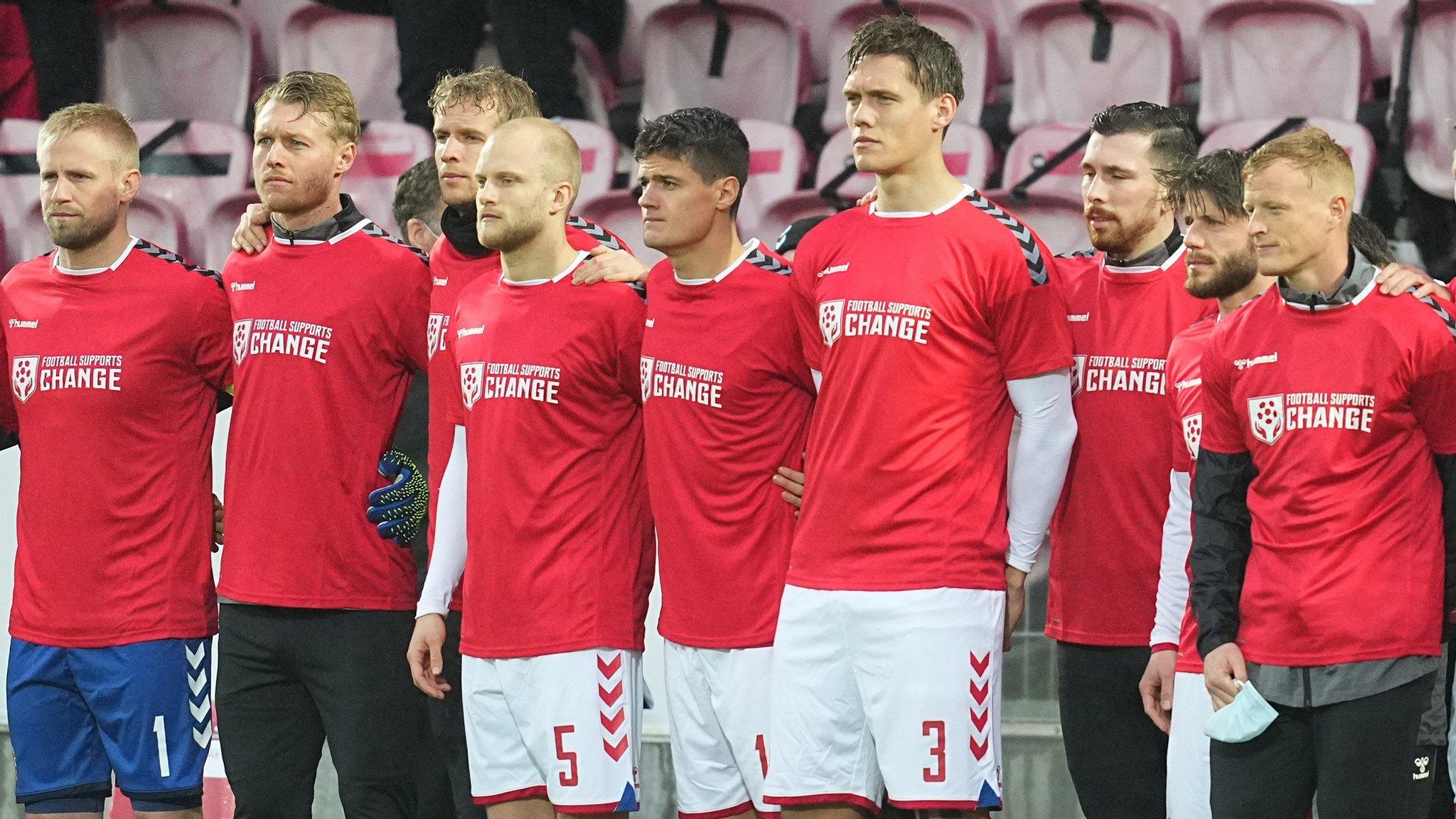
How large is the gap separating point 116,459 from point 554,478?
1.12 m

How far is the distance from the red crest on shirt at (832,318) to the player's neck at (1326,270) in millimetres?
832

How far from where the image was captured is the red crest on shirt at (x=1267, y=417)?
324cm

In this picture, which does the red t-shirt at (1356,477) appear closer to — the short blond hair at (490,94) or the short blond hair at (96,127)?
the short blond hair at (490,94)

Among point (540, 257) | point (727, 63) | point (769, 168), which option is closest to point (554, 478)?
point (540, 257)

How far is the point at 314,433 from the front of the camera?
4.04 metres

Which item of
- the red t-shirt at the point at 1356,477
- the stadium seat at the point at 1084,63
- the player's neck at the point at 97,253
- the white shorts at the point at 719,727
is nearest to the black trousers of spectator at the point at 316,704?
the white shorts at the point at 719,727

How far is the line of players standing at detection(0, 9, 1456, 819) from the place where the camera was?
326 centimetres

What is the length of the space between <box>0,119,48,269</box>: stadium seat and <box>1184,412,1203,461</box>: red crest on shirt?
4.02 m

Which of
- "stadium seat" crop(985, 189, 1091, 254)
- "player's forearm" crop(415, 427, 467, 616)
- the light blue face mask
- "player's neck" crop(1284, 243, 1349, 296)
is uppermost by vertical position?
"stadium seat" crop(985, 189, 1091, 254)

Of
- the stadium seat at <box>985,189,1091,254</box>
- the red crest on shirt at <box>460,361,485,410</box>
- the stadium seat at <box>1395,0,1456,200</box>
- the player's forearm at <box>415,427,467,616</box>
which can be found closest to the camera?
the red crest on shirt at <box>460,361,485,410</box>

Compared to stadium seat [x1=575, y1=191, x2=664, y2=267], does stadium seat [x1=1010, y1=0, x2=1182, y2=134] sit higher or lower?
higher

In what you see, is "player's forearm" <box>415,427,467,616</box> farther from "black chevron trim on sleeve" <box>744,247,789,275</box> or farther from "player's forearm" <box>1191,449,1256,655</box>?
"player's forearm" <box>1191,449,1256,655</box>

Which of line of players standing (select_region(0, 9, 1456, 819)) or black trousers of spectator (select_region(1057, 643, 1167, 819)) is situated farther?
black trousers of spectator (select_region(1057, 643, 1167, 819))

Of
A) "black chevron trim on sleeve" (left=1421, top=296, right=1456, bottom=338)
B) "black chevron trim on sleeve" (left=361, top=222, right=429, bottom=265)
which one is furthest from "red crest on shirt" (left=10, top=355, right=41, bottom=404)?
"black chevron trim on sleeve" (left=1421, top=296, right=1456, bottom=338)
